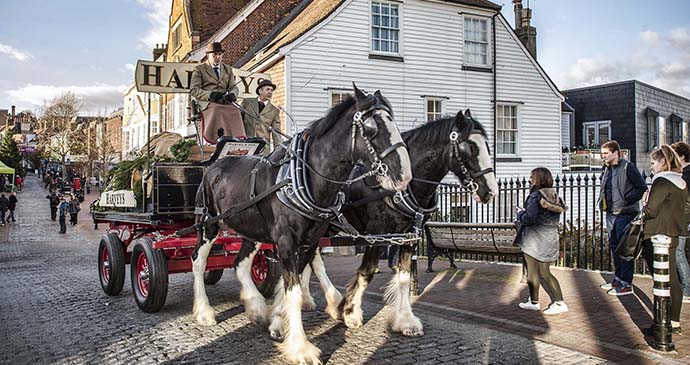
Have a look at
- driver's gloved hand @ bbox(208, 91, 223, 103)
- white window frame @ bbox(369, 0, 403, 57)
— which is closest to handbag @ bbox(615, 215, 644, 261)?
driver's gloved hand @ bbox(208, 91, 223, 103)

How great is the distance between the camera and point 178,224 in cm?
775

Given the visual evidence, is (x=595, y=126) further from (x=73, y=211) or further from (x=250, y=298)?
(x=250, y=298)

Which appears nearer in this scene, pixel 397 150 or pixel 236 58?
pixel 397 150

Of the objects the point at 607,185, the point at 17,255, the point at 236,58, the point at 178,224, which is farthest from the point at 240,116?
the point at 236,58

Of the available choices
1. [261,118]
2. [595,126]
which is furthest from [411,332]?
[595,126]

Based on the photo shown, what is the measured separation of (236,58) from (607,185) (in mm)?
17161

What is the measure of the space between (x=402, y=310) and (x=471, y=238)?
12.2 ft

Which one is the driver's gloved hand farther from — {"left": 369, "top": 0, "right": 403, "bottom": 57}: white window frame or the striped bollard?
{"left": 369, "top": 0, "right": 403, "bottom": 57}: white window frame

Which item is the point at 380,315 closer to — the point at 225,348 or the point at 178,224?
the point at 225,348

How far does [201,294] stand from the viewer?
6562 millimetres

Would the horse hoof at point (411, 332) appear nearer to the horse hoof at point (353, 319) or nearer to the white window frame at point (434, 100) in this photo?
the horse hoof at point (353, 319)

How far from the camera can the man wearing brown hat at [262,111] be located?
8.07 m

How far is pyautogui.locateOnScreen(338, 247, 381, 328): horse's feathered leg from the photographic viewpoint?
6.20 metres

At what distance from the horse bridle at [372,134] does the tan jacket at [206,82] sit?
3267 mm
